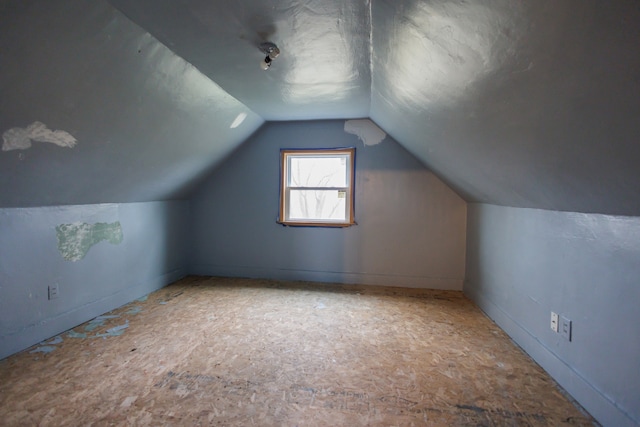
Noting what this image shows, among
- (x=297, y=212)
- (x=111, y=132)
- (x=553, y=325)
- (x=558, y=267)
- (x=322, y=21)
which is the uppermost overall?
(x=322, y=21)

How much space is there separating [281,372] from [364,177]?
8.74 feet

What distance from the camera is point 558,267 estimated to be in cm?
197

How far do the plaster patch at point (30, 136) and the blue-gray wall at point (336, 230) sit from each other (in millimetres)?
2413

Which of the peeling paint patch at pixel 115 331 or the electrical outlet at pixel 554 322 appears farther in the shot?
the peeling paint patch at pixel 115 331

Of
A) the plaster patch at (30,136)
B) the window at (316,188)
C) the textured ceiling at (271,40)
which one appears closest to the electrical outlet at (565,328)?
the textured ceiling at (271,40)

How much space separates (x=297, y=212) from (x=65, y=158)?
263cm

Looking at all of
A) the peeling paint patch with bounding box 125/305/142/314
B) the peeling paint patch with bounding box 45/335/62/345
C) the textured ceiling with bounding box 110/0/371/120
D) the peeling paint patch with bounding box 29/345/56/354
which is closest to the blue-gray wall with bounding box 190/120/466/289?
the textured ceiling with bounding box 110/0/371/120

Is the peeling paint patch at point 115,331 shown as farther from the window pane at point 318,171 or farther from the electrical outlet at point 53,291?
the window pane at point 318,171

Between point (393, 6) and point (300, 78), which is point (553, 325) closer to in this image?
point (393, 6)

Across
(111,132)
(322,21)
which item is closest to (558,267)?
(322,21)

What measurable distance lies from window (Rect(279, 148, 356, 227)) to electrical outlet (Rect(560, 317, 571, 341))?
245 cm

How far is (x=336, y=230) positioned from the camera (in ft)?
13.4

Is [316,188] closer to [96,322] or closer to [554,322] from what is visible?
[96,322]

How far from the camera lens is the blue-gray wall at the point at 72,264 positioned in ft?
7.14
